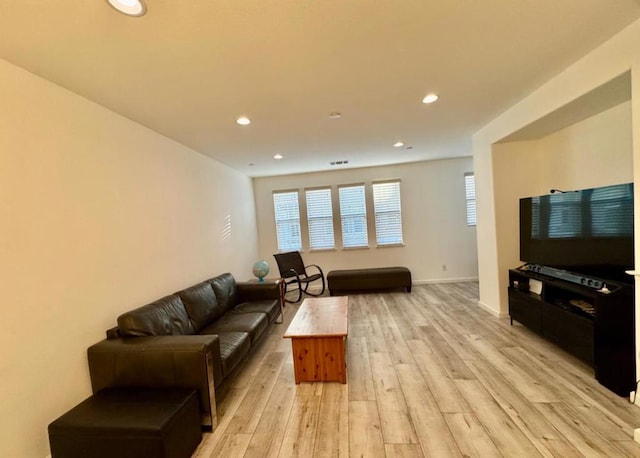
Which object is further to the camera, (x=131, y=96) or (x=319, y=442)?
(x=131, y=96)

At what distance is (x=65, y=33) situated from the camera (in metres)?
1.45

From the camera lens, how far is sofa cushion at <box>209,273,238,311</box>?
3.41m

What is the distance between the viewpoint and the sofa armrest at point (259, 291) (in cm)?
380

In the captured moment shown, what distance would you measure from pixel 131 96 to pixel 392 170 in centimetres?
476

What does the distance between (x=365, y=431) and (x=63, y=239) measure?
2476mm

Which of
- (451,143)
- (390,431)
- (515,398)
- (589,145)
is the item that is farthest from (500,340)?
(451,143)

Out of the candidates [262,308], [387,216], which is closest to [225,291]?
[262,308]

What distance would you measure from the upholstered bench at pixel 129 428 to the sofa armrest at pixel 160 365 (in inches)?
4.5

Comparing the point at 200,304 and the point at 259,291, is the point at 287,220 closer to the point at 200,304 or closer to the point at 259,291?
the point at 259,291

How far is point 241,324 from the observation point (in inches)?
112

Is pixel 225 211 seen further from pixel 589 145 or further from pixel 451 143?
pixel 589 145

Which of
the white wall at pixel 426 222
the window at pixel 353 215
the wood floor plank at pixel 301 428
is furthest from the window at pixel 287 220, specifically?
the wood floor plank at pixel 301 428

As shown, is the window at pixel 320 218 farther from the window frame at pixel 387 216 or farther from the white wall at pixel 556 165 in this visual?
the white wall at pixel 556 165

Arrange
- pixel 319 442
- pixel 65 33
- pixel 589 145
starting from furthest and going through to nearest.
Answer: pixel 589 145 → pixel 319 442 → pixel 65 33
